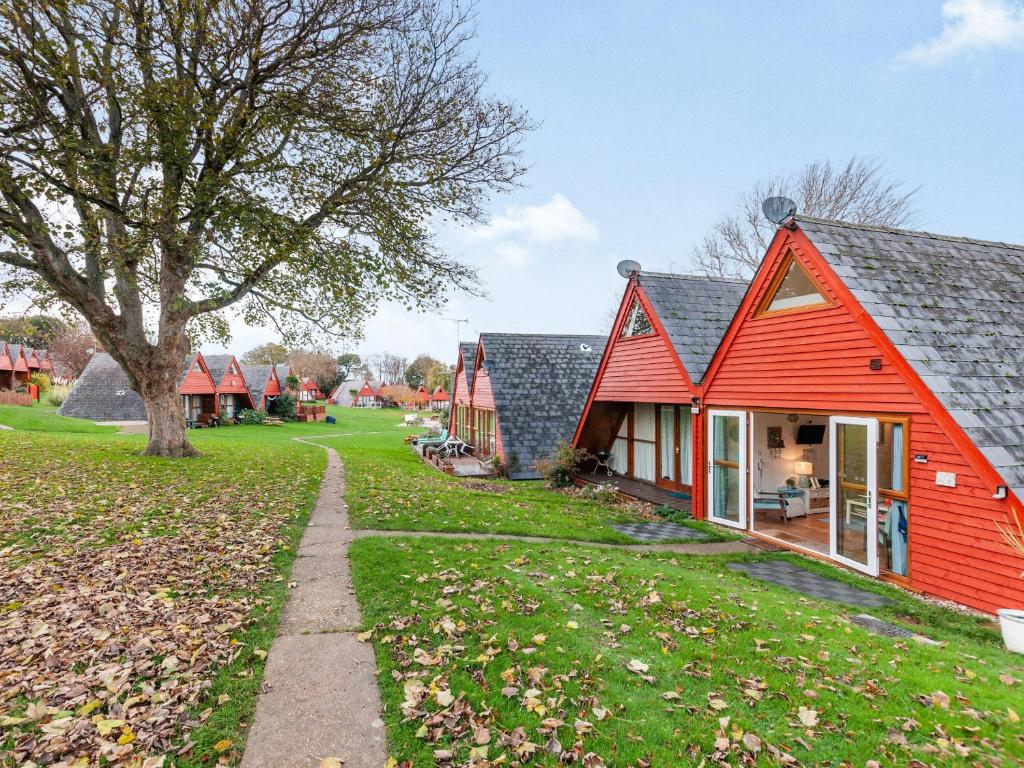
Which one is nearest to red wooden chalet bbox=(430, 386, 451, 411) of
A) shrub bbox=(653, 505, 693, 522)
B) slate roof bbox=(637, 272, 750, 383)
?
slate roof bbox=(637, 272, 750, 383)

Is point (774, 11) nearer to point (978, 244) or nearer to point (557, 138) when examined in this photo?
point (557, 138)

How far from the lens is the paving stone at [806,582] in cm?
693

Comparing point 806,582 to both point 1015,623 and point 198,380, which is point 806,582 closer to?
point 1015,623

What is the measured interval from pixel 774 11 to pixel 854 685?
54.8ft

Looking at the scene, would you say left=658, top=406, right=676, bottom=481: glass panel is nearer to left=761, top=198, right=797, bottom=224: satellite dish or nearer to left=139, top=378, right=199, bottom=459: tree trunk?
left=761, top=198, right=797, bottom=224: satellite dish

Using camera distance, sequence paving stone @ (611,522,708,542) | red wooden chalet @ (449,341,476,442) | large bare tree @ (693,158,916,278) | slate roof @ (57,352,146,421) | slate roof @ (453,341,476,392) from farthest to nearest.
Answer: slate roof @ (57,352,146,421) < large bare tree @ (693,158,916,278) < red wooden chalet @ (449,341,476,442) < slate roof @ (453,341,476,392) < paving stone @ (611,522,708,542)

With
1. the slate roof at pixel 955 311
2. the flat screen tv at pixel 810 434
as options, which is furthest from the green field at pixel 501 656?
the flat screen tv at pixel 810 434

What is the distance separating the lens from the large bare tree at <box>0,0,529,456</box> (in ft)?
32.2

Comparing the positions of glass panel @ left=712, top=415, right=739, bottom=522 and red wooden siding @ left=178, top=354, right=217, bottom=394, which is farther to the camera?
red wooden siding @ left=178, top=354, right=217, bottom=394

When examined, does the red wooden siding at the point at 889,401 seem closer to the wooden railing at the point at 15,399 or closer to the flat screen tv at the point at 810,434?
the flat screen tv at the point at 810,434

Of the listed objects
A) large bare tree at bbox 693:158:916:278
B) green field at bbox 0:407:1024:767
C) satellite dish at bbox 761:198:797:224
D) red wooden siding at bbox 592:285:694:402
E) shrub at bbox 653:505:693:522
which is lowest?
shrub at bbox 653:505:693:522

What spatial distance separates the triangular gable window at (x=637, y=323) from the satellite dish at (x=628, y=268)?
728mm

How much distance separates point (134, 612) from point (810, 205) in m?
31.3

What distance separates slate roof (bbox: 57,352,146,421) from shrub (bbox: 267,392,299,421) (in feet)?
32.1
